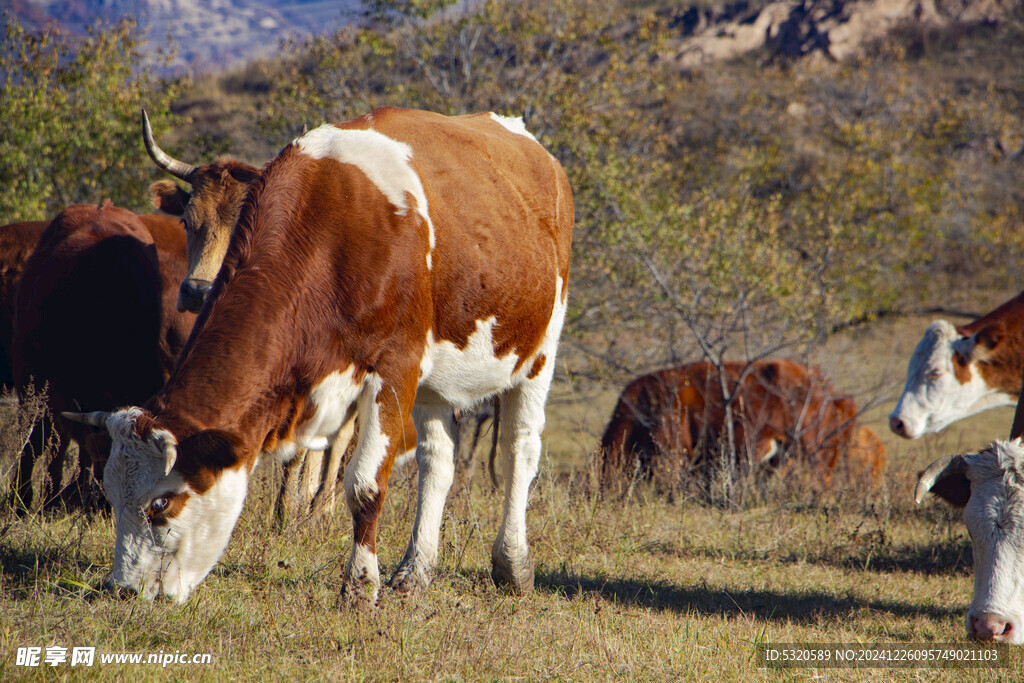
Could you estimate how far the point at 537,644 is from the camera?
3.70 metres

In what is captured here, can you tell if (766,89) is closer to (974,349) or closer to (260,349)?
(974,349)

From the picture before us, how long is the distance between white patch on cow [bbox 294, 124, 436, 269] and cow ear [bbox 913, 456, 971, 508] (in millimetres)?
2553

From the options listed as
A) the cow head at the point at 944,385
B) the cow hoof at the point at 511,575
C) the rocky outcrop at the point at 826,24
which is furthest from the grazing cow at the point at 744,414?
the rocky outcrop at the point at 826,24

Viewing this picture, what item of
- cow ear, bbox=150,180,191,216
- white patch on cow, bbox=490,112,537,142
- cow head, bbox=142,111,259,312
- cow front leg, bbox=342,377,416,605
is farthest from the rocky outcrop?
cow front leg, bbox=342,377,416,605

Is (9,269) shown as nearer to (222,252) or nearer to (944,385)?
(222,252)

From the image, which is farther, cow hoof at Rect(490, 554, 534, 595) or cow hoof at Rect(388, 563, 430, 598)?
cow hoof at Rect(490, 554, 534, 595)

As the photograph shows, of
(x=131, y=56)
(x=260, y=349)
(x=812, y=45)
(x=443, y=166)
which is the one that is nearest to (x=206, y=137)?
(x=131, y=56)

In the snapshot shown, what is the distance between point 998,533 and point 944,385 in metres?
4.34

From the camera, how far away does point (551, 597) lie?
451 centimetres

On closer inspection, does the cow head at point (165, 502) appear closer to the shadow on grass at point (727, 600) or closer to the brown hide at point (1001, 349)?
the shadow on grass at point (727, 600)

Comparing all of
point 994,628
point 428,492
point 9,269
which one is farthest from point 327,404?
point 9,269

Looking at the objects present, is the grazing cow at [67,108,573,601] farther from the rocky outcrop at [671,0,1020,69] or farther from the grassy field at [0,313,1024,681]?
the rocky outcrop at [671,0,1020,69]

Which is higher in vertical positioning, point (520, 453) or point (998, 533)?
point (998, 533)

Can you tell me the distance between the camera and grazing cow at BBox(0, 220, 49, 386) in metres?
6.56
